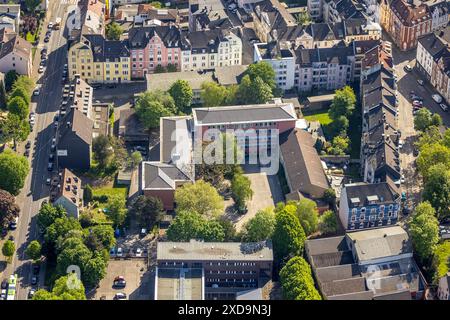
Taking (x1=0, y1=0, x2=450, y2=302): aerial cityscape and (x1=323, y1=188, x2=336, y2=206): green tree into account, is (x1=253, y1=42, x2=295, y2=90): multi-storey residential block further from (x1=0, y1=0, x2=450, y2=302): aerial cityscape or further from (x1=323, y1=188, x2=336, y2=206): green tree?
(x1=323, y1=188, x2=336, y2=206): green tree

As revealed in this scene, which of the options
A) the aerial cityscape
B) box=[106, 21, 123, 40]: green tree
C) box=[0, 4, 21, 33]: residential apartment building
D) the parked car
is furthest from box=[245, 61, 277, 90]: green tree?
the parked car

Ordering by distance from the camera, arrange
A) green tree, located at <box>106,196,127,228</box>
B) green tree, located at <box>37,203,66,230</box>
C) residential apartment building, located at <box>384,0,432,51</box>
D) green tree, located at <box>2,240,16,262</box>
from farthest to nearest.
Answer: residential apartment building, located at <box>384,0,432,51</box>
green tree, located at <box>106,196,127,228</box>
green tree, located at <box>37,203,66,230</box>
green tree, located at <box>2,240,16,262</box>

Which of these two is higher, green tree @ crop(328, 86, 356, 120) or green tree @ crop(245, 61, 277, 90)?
green tree @ crop(245, 61, 277, 90)

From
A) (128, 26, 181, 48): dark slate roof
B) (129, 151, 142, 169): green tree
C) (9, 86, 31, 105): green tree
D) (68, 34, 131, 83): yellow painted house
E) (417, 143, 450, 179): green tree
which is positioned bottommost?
(417, 143, 450, 179): green tree

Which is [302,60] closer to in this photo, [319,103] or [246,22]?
[319,103]

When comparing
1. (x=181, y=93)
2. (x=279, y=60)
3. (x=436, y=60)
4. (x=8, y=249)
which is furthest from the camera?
(x=436, y=60)

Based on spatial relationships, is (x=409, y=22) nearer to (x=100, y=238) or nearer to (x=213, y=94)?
(x=213, y=94)

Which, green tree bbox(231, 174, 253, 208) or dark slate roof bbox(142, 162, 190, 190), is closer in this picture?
dark slate roof bbox(142, 162, 190, 190)

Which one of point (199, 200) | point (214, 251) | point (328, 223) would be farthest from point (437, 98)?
point (214, 251)
